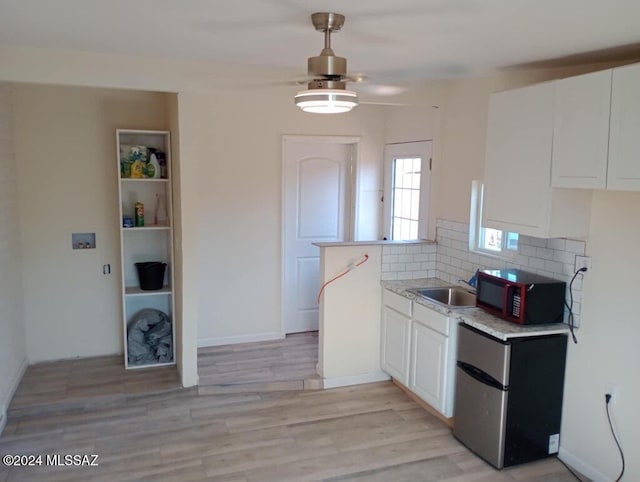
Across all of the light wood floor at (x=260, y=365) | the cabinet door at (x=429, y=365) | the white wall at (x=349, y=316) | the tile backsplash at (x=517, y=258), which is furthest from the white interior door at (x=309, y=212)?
the cabinet door at (x=429, y=365)

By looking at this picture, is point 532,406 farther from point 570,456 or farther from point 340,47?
point 340,47

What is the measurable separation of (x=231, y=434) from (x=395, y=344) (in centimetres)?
143

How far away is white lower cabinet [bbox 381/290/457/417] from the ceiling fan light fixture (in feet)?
5.84

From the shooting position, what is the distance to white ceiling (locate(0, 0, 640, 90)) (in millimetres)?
2143

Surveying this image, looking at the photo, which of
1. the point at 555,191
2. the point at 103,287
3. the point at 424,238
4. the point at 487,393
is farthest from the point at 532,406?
the point at 103,287

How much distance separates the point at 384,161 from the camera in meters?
5.32

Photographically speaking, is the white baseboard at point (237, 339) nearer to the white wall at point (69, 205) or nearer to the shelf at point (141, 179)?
the white wall at point (69, 205)

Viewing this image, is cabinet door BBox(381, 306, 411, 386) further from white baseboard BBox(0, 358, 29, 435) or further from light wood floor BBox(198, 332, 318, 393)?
white baseboard BBox(0, 358, 29, 435)

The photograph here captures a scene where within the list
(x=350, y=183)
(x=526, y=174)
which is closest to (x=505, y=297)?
(x=526, y=174)

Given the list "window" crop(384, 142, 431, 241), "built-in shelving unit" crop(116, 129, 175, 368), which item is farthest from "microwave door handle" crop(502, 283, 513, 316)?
"built-in shelving unit" crop(116, 129, 175, 368)

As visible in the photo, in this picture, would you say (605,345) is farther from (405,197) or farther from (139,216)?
(139,216)

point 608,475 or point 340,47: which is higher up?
point 340,47

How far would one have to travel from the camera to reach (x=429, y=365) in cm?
371

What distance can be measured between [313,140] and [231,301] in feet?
5.76
